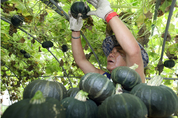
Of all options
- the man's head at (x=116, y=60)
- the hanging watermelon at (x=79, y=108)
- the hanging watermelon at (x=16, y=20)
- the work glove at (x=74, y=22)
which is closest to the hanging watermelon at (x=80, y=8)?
the work glove at (x=74, y=22)

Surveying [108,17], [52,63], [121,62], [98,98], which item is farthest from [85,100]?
[52,63]

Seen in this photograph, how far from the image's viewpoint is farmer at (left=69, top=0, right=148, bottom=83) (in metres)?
1.48

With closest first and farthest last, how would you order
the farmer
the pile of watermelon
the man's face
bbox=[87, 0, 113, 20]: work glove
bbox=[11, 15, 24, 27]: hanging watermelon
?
the pile of watermelon, the farmer, bbox=[87, 0, 113, 20]: work glove, the man's face, bbox=[11, 15, 24, 27]: hanging watermelon

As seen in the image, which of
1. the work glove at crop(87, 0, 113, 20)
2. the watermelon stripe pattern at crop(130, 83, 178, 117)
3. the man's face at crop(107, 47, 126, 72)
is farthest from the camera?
the man's face at crop(107, 47, 126, 72)

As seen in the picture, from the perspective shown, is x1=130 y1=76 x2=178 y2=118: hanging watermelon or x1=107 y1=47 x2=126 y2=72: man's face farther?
x1=107 y1=47 x2=126 y2=72: man's face

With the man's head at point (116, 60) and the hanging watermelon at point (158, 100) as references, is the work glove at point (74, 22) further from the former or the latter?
the hanging watermelon at point (158, 100)

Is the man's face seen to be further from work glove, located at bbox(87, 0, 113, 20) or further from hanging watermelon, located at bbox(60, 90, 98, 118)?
hanging watermelon, located at bbox(60, 90, 98, 118)

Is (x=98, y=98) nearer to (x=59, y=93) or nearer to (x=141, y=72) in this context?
(x=59, y=93)

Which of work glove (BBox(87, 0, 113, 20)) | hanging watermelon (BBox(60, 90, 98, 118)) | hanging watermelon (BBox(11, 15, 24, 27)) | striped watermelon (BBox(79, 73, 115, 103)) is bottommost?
hanging watermelon (BBox(60, 90, 98, 118))

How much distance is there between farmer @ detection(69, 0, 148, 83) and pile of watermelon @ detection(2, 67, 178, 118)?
678 mm

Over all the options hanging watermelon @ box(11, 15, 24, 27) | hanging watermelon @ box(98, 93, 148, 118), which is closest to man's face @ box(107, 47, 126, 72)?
hanging watermelon @ box(98, 93, 148, 118)

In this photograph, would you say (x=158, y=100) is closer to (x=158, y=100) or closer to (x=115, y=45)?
(x=158, y=100)

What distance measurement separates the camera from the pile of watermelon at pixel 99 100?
0.54 metres

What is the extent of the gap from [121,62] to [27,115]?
1.66 meters
